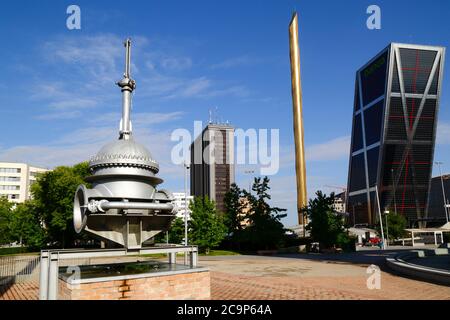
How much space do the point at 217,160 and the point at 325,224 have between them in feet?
428

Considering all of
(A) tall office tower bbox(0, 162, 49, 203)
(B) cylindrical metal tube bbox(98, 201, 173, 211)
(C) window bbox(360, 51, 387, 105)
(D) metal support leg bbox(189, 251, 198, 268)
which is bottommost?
(D) metal support leg bbox(189, 251, 198, 268)

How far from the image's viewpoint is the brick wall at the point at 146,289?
31.1 ft

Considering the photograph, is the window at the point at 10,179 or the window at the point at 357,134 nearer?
the window at the point at 10,179

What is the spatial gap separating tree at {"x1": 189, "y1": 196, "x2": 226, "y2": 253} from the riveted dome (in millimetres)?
30076

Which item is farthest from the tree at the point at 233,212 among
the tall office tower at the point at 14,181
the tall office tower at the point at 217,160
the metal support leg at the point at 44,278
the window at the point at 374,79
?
the tall office tower at the point at 217,160

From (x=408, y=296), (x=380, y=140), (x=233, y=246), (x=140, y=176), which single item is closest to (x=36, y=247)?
(x=233, y=246)

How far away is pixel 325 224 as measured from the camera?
137ft

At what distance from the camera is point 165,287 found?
35.3 feet

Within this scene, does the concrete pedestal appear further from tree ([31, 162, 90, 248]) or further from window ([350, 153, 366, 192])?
window ([350, 153, 366, 192])

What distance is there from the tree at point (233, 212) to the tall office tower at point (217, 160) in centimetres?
11248

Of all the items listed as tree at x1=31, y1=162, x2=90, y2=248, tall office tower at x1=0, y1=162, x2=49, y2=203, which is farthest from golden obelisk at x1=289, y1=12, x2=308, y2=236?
tall office tower at x1=0, y1=162, x2=49, y2=203

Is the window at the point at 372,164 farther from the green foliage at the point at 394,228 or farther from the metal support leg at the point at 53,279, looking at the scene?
the metal support leg at the point at 53,279

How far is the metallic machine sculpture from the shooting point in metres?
11.1
